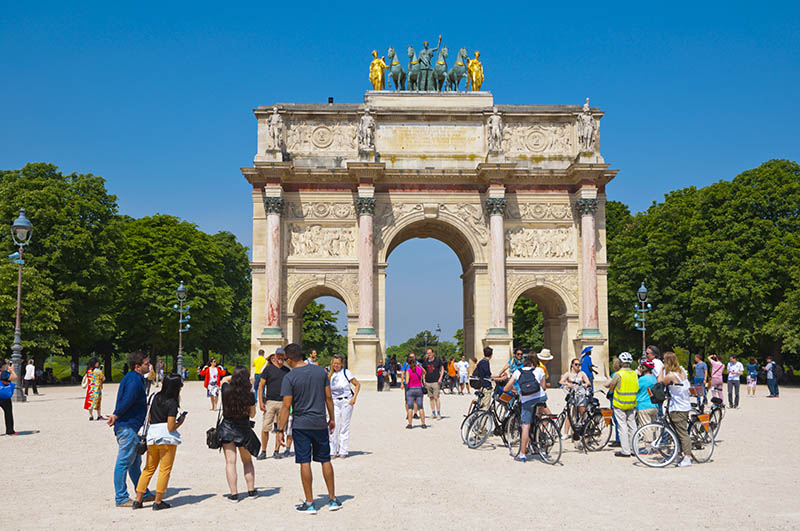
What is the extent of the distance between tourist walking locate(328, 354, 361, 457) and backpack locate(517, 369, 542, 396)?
9.94 ft

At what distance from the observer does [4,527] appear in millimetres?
8117

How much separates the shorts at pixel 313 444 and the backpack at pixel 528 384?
5.00m

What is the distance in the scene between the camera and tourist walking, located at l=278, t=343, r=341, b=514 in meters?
8.82

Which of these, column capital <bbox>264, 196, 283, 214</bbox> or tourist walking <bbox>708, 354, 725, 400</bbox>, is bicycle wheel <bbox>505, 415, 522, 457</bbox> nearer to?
tourist walking <bbox>708, 354, 725, 400</bbox>

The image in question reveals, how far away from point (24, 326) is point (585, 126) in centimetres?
3095

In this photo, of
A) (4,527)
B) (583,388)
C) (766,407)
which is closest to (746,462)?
(583,388)

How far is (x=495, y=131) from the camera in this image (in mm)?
39250

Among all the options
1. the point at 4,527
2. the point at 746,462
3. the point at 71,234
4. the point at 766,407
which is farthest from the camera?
the point at 71,234

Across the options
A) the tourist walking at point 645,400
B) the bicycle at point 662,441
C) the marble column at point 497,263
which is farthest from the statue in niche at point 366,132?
the bicycle at point 662,441

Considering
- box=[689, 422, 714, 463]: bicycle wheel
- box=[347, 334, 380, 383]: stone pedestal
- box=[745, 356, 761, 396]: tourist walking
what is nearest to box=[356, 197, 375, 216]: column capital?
box=[347, 334, 380, 383]: stone pedestal

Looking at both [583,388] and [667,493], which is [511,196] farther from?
[667,493]

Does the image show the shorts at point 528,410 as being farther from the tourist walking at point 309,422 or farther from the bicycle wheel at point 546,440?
the tourist walking at point 309,422

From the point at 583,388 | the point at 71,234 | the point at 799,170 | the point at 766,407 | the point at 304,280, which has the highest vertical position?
the point at 799,170

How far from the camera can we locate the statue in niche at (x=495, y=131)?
39031 millimetres
